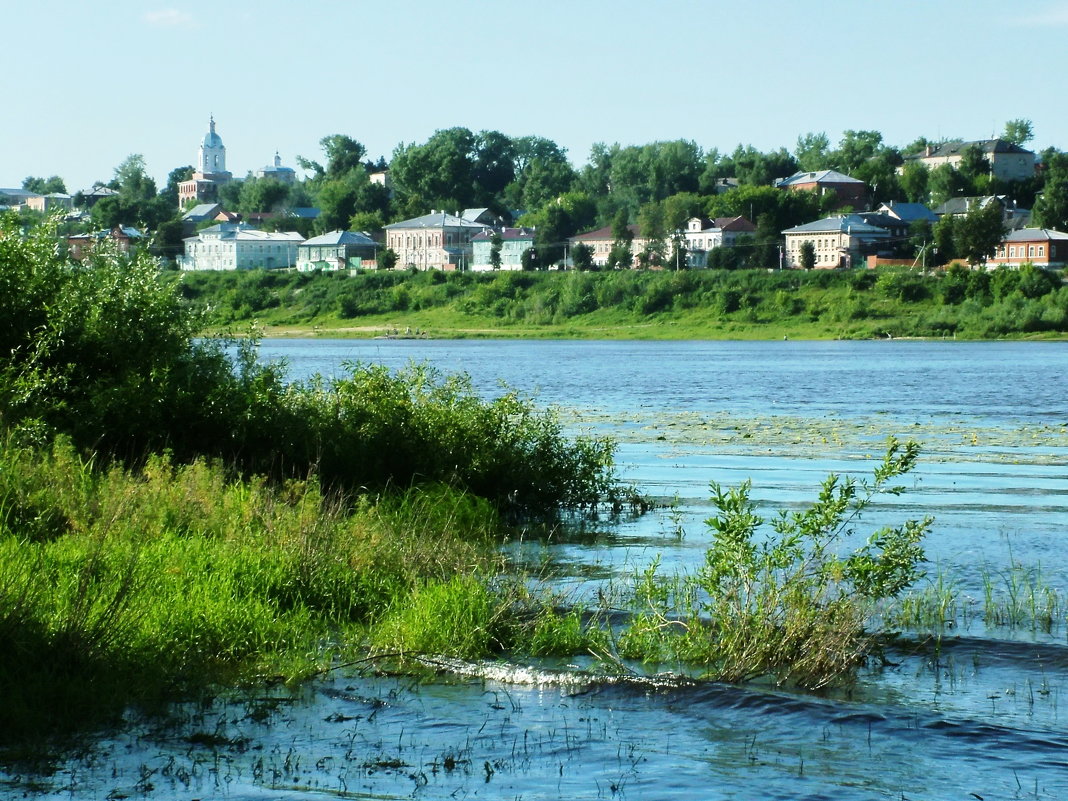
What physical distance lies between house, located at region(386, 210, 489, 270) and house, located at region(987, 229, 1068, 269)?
7173 cm

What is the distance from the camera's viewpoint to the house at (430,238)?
187m

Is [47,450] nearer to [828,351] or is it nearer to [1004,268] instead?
[828,351]

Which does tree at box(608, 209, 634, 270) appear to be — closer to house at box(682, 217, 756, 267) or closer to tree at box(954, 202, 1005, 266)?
house at box(682, 217, 756, 267)

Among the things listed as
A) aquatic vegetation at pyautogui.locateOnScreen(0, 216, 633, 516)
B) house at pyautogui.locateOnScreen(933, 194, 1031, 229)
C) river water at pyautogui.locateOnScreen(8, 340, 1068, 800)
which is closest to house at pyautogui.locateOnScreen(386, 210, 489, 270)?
house at pyautogui.locateOnScreen(933, 194, 1031, 229)

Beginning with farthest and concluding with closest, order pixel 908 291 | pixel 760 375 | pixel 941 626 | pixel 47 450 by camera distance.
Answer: pixel 908 291, pixel 760 375, pixel 47 450, pixel 941 626

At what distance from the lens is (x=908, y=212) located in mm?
178500

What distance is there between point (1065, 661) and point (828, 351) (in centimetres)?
8333

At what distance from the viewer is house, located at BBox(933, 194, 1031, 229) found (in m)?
162

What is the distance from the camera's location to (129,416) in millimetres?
18469

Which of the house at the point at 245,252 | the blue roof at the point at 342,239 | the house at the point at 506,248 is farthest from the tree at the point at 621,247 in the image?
the house at the point at 245,252

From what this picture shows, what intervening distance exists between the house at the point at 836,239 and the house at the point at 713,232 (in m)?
7.55

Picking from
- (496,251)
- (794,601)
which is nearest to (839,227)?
(496,251)

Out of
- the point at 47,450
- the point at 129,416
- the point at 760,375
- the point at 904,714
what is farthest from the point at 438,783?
the point at 760,375

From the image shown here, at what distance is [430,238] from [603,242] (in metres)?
30.1
